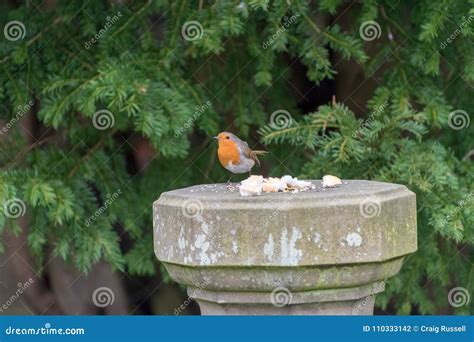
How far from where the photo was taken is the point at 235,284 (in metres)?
2.80

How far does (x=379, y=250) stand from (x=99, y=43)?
2143 millimetres

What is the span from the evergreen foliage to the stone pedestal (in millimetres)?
998

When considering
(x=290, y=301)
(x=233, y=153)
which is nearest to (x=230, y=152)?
(x=233, y=153)

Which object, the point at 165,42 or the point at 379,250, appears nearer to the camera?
the point at 379,250

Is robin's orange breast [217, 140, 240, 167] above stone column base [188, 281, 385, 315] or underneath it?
above

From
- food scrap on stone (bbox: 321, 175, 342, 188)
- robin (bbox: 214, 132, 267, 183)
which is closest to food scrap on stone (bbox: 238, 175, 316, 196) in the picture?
food scrap on stone (bbox: 321, 175, 342, 188)

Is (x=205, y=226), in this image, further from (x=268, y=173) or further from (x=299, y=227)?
(x=268, y=173)

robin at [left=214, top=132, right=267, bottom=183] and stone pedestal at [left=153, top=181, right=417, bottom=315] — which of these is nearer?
stone pedestal at [left=153, top=181, right=417, bottom=315]

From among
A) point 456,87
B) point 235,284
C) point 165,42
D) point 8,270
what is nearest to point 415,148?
point 456,87

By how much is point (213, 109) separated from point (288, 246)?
194 centimetres

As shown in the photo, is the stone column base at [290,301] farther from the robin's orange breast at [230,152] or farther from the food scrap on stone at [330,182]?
the robin's orange breast at [230,152]

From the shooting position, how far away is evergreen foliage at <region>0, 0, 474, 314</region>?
402 centimetres

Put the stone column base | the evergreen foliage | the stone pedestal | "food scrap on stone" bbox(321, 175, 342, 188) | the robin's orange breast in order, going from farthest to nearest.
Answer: the evergreen foliage → the robin's orange breast → "food scrap on stone" bbox(321, 175, 342, 188) → the stone column base → the stone pedestal

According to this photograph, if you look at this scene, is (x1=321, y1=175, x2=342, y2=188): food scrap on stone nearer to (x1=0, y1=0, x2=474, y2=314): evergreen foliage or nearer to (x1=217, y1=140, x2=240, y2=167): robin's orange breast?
(x1=217, y1=140, x2=240, y2=167): robin's orange breast
